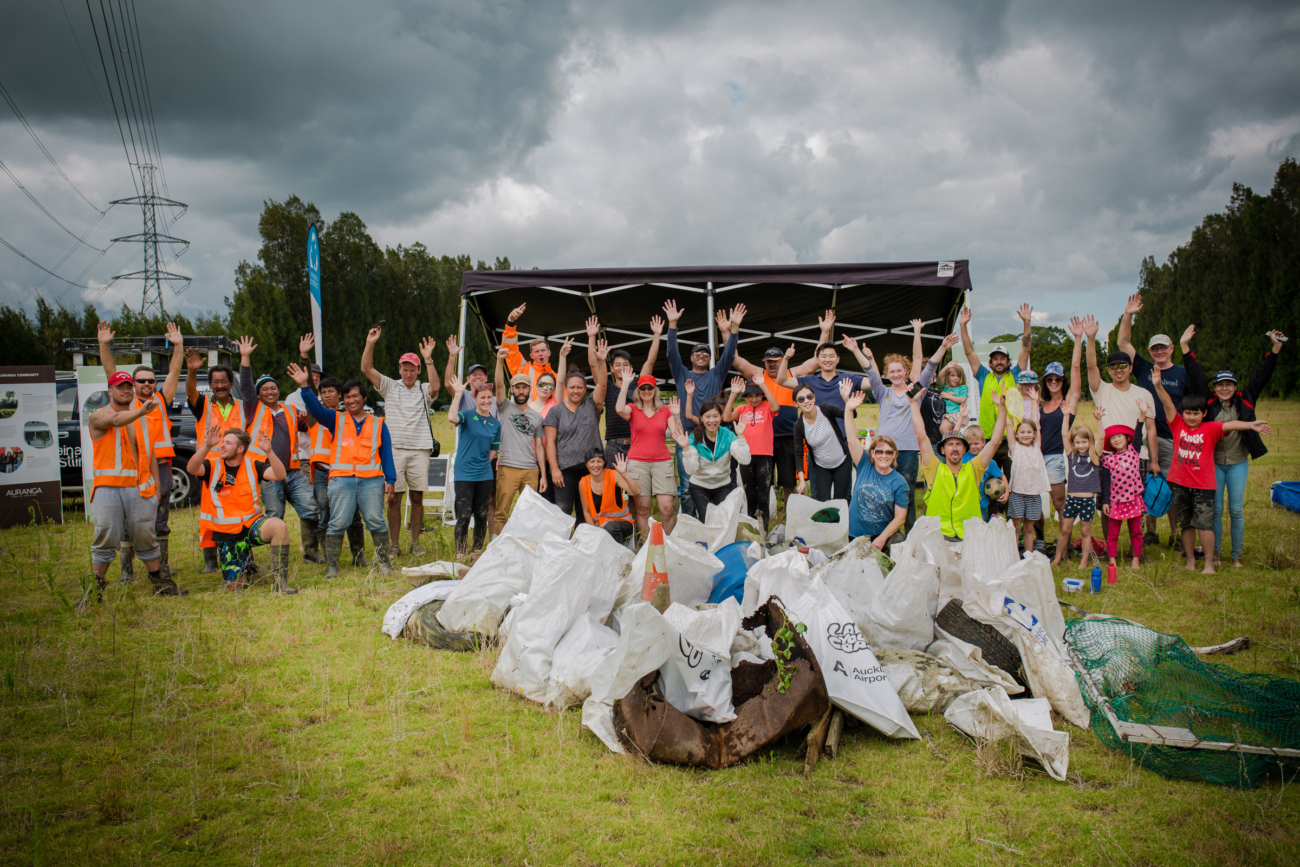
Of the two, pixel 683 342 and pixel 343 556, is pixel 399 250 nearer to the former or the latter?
pixel 683 342

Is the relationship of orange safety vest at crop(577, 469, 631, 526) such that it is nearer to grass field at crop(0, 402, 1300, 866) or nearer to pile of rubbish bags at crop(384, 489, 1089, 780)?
pile of rubbish bags at crop(384, 489, 1089, 780)

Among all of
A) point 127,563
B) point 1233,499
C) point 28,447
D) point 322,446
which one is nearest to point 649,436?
point 322,446

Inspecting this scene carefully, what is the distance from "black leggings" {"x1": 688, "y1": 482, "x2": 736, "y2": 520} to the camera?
219 inches

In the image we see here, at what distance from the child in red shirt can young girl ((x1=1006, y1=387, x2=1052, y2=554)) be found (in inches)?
78.3

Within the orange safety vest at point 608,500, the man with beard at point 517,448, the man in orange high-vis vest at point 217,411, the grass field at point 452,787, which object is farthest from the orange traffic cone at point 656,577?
the man in orange high-vis vest at point 217,411

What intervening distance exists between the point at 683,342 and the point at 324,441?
5.22m

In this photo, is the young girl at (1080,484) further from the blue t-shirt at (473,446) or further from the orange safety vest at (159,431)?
the orange safety vest at (159,431)

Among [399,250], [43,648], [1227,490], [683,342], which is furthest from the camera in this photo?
[399,250]

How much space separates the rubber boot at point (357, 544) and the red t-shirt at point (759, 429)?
339 cm

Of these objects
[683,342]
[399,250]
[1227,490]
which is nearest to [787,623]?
[1227,490]

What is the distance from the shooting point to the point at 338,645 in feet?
13.0

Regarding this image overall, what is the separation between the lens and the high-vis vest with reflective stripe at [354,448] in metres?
5.33

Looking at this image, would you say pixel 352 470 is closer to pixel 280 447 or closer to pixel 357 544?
pixel 357 544

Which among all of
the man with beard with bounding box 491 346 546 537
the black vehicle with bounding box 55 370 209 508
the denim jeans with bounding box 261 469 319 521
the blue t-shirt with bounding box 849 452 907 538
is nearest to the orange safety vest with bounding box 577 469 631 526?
the man with beard with bounding box 491 346 546 537
